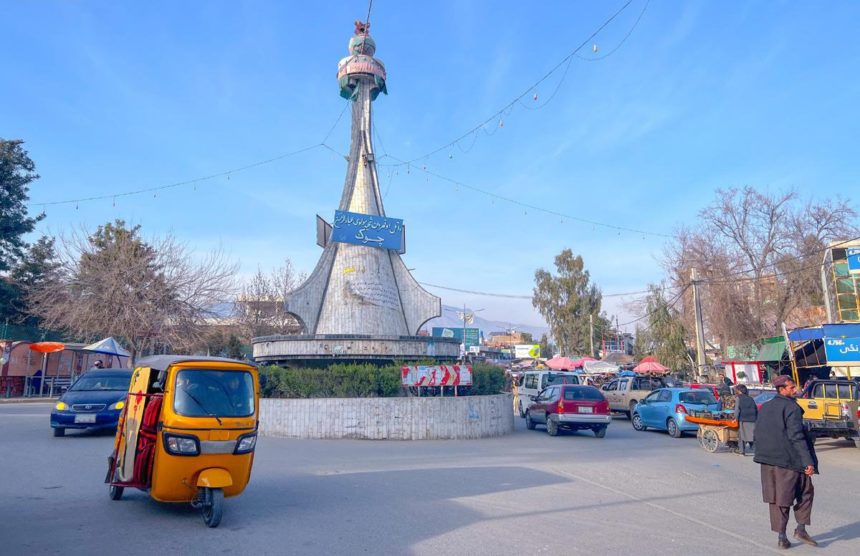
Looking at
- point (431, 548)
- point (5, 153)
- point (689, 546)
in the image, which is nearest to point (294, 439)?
point (431, 548)

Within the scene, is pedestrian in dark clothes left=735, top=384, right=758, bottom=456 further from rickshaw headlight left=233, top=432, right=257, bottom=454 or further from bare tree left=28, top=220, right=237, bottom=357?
bare tree left=28, top=220, right=237, bottom=357

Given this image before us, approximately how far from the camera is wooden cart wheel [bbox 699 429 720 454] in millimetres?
13641

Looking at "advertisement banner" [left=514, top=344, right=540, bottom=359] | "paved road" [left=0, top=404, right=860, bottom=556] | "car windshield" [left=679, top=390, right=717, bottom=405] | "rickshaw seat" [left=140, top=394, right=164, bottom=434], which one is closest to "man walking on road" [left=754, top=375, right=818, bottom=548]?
"paved road" [left=0, top=404, right=860, bottom=556]

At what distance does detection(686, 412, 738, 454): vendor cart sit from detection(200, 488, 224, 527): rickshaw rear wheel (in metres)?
11.2

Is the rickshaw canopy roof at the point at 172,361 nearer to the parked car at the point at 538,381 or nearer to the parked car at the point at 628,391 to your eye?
the parked car at the point at 538,381

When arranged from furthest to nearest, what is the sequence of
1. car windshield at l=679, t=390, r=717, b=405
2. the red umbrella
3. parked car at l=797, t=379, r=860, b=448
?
the red umbrella < car windshield at l=679, t=390, r=717, b=405 < parked car at l=797, t=379, r=860, b=448

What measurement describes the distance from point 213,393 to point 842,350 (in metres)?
17.8

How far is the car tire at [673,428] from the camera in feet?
55.7

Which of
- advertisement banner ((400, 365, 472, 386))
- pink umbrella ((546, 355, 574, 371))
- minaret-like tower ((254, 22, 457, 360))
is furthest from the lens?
pink umbrella ((546, 355, 574, 371))

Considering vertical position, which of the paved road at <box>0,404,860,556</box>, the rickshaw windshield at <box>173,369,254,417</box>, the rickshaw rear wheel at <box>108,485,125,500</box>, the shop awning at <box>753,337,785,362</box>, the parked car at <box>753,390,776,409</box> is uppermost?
the shop awning at <box>753,337,785,362</box>

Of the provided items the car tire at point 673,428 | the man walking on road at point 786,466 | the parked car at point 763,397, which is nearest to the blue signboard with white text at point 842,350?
the parked car at point 763,397

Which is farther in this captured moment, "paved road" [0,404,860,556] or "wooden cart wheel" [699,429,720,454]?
"wooden cart wheel" [699,429,720,454]

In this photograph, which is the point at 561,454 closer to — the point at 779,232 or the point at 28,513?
the point at 28,513

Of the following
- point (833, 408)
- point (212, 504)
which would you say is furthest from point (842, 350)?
point (212, 504)
